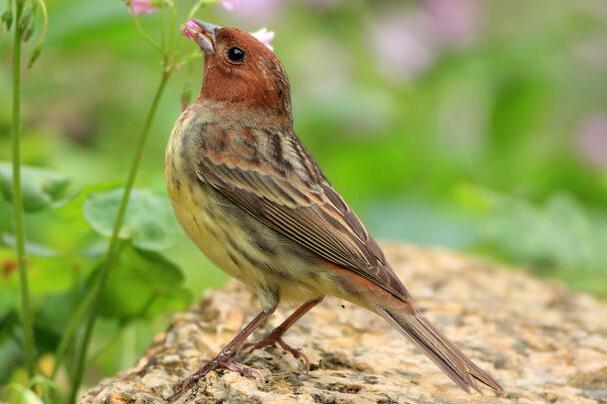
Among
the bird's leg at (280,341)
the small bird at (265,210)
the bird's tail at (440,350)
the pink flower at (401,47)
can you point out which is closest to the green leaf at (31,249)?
the small bird at (265,210)

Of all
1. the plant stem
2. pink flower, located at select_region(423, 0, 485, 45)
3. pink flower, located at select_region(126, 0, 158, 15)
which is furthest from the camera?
pink flower, located at select_region(423, 0, 485, 45)

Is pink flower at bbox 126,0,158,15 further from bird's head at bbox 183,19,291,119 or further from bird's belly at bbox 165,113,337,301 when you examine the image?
bird's belly at bbox 165,113,337,301

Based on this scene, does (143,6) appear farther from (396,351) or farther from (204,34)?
(396,351)

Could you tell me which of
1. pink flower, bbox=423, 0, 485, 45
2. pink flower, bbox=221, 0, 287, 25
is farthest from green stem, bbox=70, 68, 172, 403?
pink flower, bbox=423, 0, 485, 45

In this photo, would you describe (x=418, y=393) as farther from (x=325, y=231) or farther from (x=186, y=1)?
(x=186, y=1)

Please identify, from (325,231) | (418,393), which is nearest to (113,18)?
(325,231)
